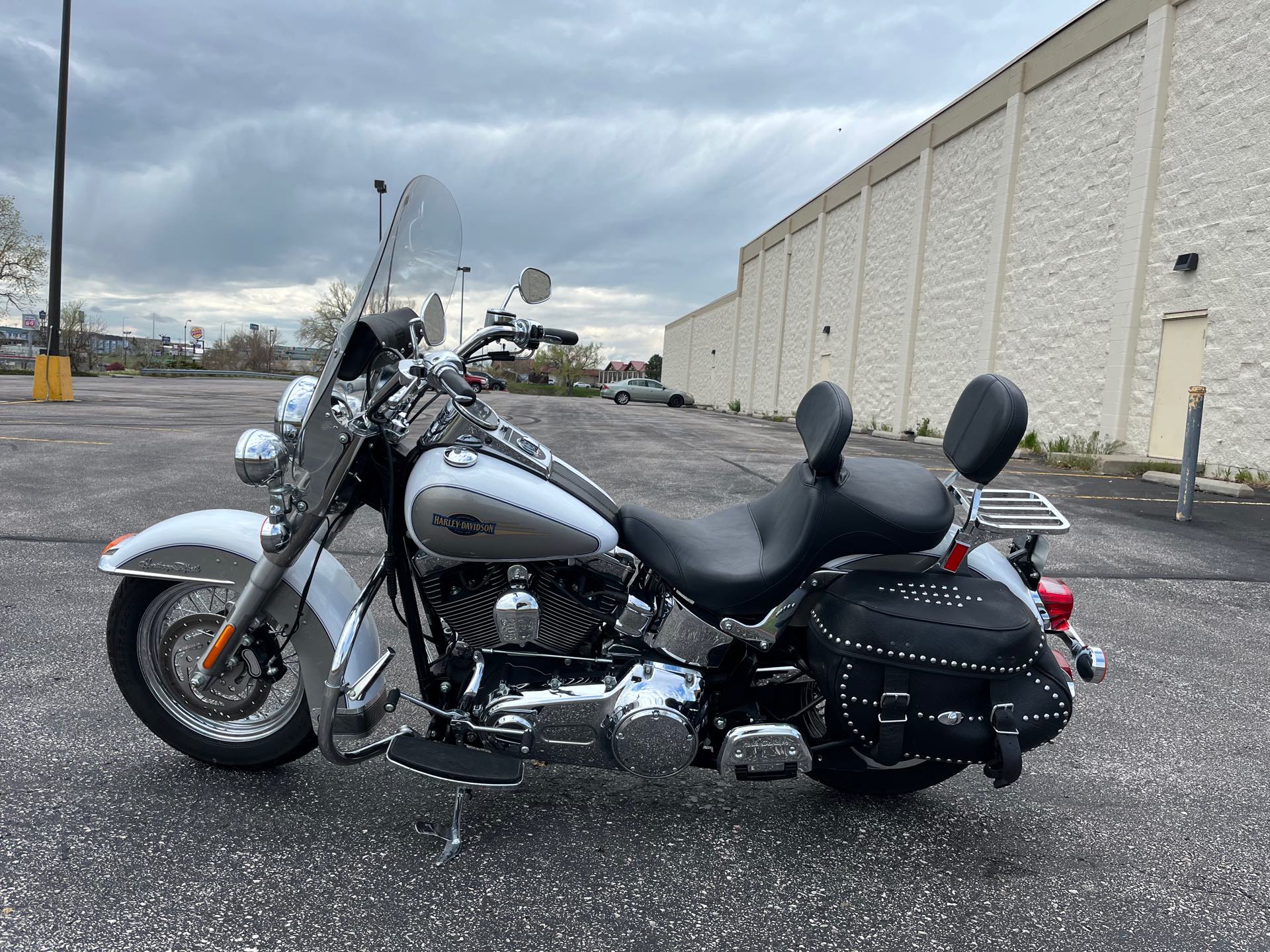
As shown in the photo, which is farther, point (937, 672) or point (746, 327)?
point (746, 327)

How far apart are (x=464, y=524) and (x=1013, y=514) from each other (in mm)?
1498

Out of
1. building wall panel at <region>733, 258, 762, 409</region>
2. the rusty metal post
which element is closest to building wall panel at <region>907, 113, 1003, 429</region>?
the rusty metal post

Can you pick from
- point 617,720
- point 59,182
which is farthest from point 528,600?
point 59,182

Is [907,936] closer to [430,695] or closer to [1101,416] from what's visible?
[430,695]

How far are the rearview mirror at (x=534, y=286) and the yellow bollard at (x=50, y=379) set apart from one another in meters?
19.6

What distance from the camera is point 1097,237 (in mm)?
14039

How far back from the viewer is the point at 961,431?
231cm

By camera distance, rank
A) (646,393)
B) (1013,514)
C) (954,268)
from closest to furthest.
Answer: (1013,514)
(954,268)
(646,393)

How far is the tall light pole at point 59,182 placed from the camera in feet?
55.0

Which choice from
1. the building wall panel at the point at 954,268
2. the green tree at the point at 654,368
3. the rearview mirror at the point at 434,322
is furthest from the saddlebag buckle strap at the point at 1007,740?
the green tree at the point at 654,368

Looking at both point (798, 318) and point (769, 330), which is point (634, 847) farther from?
point (769, 330)

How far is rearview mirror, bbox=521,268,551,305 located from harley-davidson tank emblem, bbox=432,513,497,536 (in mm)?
637

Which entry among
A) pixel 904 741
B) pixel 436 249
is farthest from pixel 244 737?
pixel 904 741

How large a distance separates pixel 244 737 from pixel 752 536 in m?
1.77
